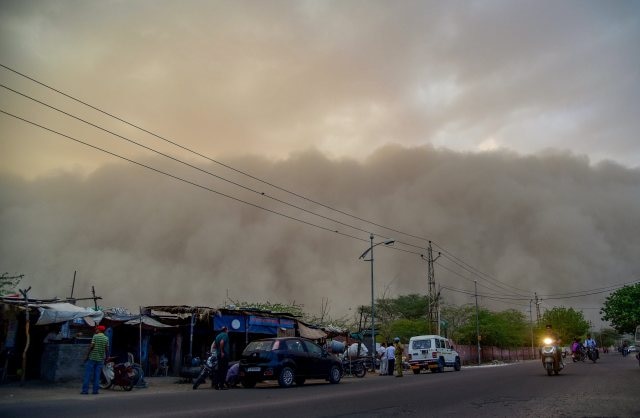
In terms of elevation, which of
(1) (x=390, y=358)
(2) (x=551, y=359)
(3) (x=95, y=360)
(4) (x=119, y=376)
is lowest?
(1) (x=390, y=358)

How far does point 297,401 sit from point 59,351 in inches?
382

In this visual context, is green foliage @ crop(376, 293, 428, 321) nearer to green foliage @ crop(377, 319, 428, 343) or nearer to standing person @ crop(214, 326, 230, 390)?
green foliage @ crop(377, 319, 428, 343)

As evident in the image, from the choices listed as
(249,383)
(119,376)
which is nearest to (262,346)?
(249,383)

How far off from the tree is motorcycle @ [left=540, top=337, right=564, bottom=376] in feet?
162

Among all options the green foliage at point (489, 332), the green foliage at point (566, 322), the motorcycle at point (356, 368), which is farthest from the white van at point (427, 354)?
the green foliage at point (566, 322)

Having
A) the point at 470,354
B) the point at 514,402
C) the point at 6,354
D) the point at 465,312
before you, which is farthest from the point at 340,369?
the point at 465,312

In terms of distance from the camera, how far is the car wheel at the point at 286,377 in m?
16.5

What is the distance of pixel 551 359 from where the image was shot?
1919 cm

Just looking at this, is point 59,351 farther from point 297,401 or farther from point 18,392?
point 297,401

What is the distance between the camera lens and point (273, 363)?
1648cm

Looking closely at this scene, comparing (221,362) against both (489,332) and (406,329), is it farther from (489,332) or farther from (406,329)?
(489,332)

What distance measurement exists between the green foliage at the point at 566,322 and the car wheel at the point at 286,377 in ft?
283

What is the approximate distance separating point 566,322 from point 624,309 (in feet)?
115

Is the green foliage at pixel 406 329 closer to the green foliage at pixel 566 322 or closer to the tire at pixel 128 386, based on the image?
the green foliage at pixel 566 322
